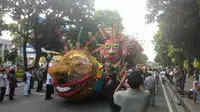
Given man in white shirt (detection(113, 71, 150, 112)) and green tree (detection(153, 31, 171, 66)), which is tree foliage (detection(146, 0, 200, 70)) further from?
man in white shirt (detection(113, 71, 150, 112))

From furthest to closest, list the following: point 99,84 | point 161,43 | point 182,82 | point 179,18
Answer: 1. point 161,43
2. point 179,18
3. point 182,82
4. point 99,84

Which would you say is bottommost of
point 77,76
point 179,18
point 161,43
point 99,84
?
point 99,84

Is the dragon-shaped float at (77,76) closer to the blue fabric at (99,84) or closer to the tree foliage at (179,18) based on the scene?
the blue fabric at (99,84)

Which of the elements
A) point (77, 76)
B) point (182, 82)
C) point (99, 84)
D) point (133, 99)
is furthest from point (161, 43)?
point (133, 99)

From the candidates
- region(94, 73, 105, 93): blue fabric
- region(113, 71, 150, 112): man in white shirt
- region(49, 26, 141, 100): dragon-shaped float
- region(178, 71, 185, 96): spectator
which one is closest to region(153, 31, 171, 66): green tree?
region(178, 71, 185, 96): spectator

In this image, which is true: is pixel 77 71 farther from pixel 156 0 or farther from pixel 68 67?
pixel 156 0

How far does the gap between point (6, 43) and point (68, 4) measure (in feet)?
178

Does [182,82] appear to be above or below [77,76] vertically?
below

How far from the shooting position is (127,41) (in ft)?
48.3

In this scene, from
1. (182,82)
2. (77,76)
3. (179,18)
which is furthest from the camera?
(179,18)

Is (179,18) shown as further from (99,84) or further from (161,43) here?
(161,43)

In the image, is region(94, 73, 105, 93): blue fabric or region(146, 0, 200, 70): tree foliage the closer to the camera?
region(94, 73, 105, 93): blue fabric

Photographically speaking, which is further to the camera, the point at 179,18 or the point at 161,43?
the point at 161,43

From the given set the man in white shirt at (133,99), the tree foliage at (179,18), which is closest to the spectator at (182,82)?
the tree foliage at (179,18)
